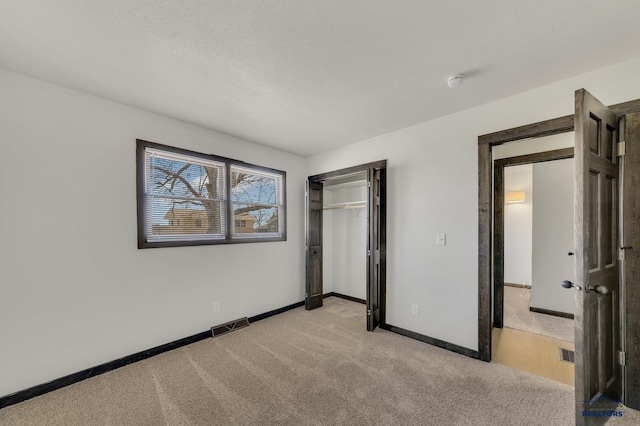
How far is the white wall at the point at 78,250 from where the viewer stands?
6.65 ft

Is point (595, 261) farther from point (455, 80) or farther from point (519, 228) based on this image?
point (519, 228)

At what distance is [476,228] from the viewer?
104 inches

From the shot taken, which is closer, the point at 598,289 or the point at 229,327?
the point at 598,289

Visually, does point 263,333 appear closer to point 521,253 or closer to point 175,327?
point 175,327

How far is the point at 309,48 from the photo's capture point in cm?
177

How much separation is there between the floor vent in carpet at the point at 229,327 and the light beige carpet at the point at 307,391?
26 cm

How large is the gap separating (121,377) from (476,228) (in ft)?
12.2

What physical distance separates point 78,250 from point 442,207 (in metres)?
3.67

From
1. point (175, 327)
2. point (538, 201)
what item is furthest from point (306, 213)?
point (538, 201)

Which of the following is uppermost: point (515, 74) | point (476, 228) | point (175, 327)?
point (515, 74)

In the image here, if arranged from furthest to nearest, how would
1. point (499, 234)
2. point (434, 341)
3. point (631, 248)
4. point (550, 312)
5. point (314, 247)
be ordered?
point (314, 247)
point (550, 312)
point (499, 234)
point (434, 341)
point (631, 248)

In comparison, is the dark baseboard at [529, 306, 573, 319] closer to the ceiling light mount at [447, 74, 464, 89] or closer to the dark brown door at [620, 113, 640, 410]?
the dark brown door at [620, 113, 640, 410]

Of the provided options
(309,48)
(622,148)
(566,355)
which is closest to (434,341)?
(566,355)

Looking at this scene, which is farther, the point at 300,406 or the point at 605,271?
the point at 300,406
